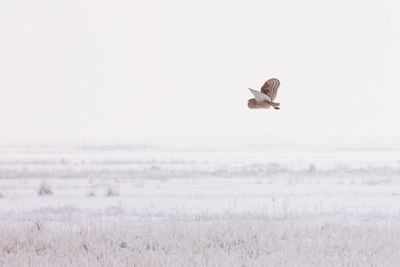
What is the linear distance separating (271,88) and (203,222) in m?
10.2

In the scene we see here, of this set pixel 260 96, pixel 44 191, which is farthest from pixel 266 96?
pixel 44 191

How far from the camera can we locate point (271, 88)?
477 centimetres

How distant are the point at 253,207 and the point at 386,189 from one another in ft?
24.2

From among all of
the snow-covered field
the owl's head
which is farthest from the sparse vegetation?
the owl's head

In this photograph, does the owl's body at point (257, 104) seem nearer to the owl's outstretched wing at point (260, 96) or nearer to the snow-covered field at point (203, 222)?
the owl's outstretched wing at point (260, 96)

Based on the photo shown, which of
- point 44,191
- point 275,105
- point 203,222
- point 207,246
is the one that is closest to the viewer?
point 275,105

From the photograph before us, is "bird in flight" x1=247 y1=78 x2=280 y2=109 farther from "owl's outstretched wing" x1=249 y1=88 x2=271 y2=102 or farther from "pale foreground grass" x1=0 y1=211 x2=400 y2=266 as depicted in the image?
"pale foreground grass" x1=0 y1=211 x2=400 y2=266

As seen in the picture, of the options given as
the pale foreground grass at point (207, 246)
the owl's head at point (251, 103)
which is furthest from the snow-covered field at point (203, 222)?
the owl's head at point (251, 103)

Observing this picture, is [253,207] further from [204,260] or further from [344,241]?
[204,260]

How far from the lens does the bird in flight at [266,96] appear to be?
471 centimetres

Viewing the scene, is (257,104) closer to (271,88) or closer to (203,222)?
(271,88)

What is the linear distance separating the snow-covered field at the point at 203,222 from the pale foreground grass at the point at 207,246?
2cm

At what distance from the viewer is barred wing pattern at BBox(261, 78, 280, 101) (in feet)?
15.5

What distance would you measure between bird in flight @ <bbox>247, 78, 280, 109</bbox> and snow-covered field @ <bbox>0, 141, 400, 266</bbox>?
501 centimetres
